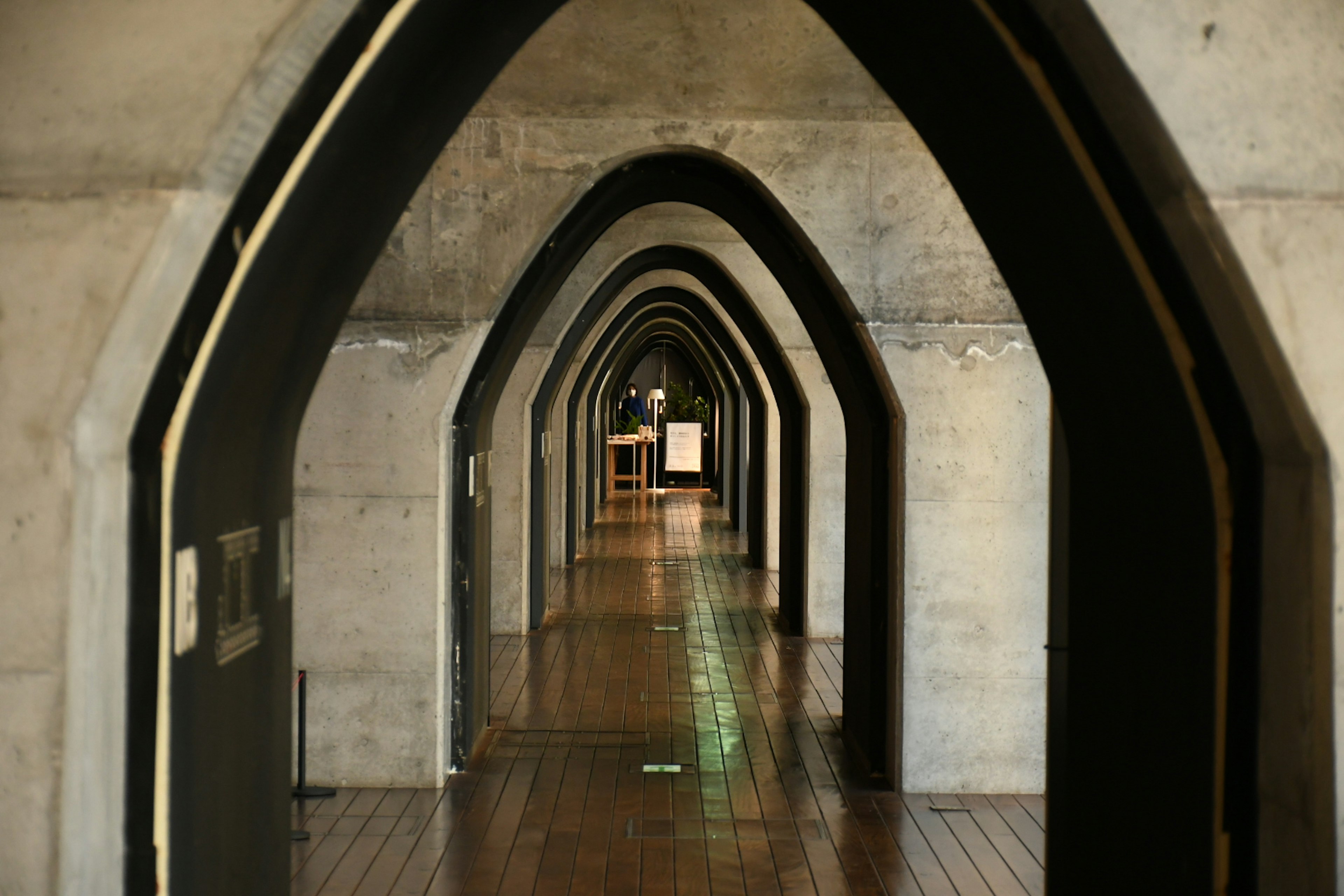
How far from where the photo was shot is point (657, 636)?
29.2 feet

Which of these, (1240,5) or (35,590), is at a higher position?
(1240,5)

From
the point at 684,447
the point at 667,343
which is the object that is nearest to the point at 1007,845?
the point at 684,447

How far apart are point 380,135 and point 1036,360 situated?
357 centimetres

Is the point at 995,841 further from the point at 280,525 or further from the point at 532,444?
the point at 532,444

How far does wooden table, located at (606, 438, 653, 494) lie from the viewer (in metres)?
23.6

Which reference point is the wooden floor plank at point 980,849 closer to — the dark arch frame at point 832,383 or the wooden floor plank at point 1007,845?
the wooden floor plank at point 1007,845

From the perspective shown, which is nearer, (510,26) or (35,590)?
(35,590)

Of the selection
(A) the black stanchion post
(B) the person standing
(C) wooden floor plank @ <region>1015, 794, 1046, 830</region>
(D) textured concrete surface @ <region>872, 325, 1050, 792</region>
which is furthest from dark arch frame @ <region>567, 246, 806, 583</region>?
(B) the person standing

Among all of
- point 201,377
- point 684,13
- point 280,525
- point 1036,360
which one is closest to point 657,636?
point 1036,360

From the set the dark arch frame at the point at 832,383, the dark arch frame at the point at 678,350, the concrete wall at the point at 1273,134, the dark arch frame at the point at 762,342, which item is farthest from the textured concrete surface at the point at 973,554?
the dark arch frame at the point at 678,350

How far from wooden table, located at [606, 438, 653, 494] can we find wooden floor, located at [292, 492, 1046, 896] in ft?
50.9

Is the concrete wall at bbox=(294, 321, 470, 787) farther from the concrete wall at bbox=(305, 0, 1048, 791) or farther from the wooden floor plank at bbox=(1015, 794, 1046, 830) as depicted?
the wooden floor plank at bbox=(1015, 794, 1046, 830)

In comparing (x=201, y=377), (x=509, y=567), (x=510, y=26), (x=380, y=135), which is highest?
(x=510, y=26)

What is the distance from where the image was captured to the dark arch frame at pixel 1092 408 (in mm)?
1840
